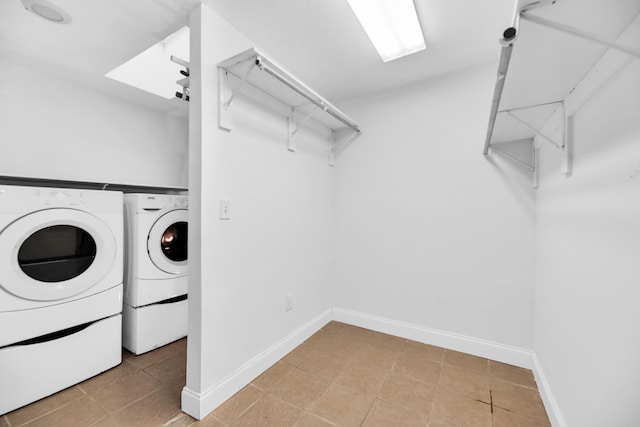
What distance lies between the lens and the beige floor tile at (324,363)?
1.80m

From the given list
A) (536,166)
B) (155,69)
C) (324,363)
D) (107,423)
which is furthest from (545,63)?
(155,69)

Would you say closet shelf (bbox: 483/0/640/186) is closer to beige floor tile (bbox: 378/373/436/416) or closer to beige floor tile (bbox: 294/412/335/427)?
beige floor tile (bbox: 378/373/436/416)

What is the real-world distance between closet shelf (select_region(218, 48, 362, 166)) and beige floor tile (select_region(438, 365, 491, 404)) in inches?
78.7

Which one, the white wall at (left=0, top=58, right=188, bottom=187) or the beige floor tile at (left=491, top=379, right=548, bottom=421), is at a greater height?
the white wall at (left=0, top=58, right=188, bottom=187)

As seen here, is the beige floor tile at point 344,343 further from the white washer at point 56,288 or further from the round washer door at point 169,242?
the white washer at point 56,288

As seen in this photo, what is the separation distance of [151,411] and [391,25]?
2.68m

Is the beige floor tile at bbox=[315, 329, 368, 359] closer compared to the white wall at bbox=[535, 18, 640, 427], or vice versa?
the white wall at bbox=[535, 18, 640, 427]

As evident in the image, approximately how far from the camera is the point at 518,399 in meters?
1.55

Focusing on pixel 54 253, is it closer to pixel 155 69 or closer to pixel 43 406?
pixel 43 406

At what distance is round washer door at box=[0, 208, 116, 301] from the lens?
4.72 feet

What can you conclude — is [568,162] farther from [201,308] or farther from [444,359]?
[201,308]

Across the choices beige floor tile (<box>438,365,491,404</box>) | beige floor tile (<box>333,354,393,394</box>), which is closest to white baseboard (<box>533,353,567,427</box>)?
beige floor tile (<box>438,365,491,404</box>)

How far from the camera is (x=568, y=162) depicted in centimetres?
126

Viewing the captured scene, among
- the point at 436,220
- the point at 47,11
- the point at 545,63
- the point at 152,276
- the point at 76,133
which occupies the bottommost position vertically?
the point at 152,276
